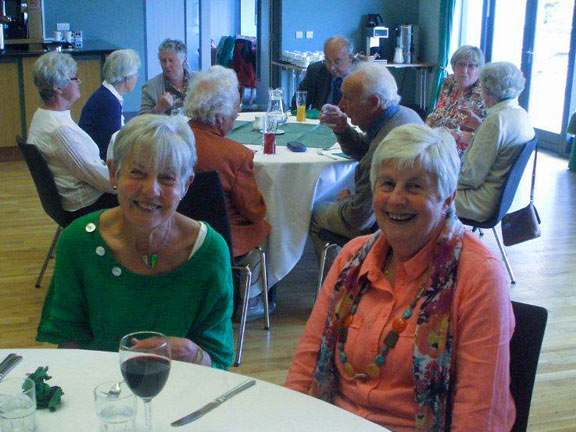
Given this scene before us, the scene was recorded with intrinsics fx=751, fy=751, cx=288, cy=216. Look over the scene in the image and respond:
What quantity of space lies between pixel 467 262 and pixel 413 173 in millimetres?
252

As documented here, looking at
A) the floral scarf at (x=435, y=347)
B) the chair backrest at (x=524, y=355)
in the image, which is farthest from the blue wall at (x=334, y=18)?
the chair backrest at (x=524, y=355)

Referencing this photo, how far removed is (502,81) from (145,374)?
339 centimetres

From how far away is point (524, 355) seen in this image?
5.54ft

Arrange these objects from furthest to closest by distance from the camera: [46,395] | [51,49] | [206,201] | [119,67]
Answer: [51,49] → [119,67] → [206,201] → [46,395]

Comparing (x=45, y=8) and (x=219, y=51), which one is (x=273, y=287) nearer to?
(x=45, y=8)

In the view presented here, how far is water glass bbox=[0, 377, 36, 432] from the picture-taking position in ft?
4.33

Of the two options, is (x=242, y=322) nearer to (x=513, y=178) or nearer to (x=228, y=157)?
(x=228, y=157)

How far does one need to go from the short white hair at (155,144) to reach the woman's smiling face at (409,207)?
51cm

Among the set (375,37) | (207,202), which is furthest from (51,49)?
(207,202)

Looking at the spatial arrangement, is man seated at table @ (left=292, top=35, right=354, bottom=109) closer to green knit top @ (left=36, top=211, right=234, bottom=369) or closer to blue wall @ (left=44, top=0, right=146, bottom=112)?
green knit top @ (left=36, top=211, right=234, bottom=369)

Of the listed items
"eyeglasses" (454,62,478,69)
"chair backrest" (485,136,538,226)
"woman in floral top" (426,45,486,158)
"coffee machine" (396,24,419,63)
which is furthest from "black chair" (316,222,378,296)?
"coffee machine" (396,24,419,63)

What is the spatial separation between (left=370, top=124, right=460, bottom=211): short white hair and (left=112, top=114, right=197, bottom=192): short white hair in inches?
20.1

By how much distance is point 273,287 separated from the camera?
4.04 meters

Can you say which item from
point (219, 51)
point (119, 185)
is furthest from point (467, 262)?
point (219, 51)
